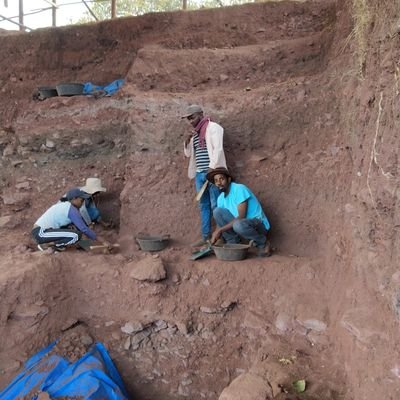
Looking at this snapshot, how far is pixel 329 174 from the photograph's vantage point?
4293 mm

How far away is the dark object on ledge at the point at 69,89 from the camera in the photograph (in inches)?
242

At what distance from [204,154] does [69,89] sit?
276 centimetres

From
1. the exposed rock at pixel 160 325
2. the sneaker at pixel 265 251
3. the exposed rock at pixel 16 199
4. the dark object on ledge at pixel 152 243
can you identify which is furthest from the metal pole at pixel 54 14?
the exposed rock at pixel 160 325

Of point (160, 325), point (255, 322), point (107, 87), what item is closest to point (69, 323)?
point (160, 325)

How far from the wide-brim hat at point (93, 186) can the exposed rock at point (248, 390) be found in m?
3.13

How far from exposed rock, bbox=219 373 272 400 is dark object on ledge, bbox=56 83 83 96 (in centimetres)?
483

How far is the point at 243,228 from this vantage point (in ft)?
13.7

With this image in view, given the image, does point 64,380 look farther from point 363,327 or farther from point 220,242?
point 363,327

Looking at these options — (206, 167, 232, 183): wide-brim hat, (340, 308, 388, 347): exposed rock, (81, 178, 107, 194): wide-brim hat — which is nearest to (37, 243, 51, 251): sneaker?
(81, 178, 107, 194): wide-brim hat

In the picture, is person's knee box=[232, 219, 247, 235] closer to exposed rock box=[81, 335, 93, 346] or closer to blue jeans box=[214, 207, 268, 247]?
blue jeans box=[214, 207, 268, 247]

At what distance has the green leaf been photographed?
3.03m

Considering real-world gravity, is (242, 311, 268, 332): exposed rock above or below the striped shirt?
below

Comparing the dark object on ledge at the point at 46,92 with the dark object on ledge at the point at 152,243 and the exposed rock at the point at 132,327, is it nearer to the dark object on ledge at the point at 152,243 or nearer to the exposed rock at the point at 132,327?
the dark object on ledge at the point at 152,243

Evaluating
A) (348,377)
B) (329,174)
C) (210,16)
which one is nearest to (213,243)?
(329,174)
